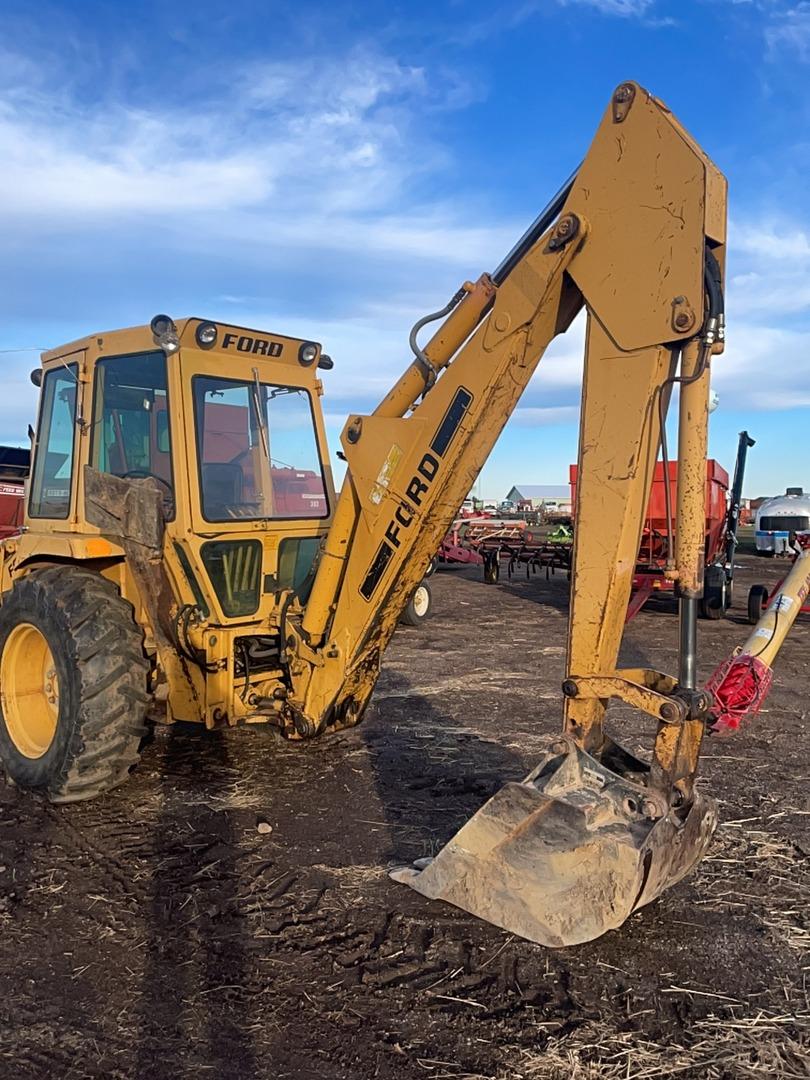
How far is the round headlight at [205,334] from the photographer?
4.93m

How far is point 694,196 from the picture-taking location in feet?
10.4

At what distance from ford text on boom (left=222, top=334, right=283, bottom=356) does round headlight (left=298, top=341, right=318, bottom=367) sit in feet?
0.60

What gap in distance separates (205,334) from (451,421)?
67.8 inches

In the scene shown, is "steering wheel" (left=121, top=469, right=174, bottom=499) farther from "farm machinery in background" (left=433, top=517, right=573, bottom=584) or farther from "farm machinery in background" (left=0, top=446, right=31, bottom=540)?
A: "farm machinery in background" (left=433, top=517, right=573, bottom=584)

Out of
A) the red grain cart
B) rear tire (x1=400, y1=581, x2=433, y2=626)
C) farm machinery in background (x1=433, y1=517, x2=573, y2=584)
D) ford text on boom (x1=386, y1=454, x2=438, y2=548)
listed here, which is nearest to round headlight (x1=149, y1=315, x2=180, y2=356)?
ford text on boom (x1=386, y1=454, x2=438, y2=548)

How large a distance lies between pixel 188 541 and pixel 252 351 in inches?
51.1

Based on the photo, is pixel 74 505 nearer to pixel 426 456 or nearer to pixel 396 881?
pixel 426 456

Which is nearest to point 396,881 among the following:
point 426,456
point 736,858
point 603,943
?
point 603,943

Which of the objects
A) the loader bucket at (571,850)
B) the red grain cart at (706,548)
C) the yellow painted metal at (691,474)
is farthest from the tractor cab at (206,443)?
the red grain cart at (706,548)

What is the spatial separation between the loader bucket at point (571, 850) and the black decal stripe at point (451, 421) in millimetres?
1522

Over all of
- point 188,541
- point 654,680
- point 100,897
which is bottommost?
point 100,897

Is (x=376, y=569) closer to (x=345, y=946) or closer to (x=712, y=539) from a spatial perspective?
(x=345, y=946)

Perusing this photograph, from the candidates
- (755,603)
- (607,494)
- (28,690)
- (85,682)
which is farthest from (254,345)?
(755,603)

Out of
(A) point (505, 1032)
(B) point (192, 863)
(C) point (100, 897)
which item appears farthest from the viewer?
(B) point (192, 863)
